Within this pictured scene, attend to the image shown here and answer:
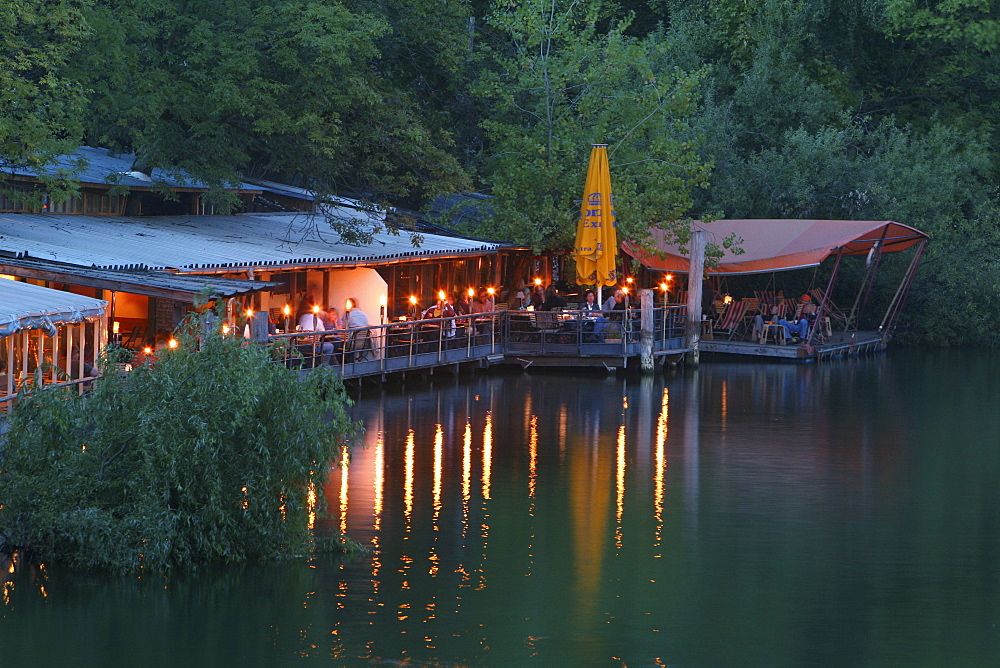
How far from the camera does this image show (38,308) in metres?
18.2

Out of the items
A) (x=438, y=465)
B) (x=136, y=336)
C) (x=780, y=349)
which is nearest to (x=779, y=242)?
(x=780, y=349)

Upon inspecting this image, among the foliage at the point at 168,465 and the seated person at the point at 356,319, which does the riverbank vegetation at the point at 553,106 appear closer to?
→ the seated person at the point at 356,319

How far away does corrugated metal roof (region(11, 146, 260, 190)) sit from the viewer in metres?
28.2

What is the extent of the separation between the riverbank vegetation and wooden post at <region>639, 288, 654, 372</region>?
2273mm

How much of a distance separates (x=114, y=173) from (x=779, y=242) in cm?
1735

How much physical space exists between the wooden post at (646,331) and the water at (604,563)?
6677 millimetres

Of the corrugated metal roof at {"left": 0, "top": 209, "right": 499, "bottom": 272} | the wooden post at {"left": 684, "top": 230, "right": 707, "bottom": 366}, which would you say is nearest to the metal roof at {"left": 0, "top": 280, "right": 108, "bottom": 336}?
the corrugated metal roof at {"left": 0, "top": 209, "right": 499, "bottom": 272}

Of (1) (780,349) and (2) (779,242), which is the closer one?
(1) (780,349)

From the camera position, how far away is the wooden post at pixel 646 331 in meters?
32.8

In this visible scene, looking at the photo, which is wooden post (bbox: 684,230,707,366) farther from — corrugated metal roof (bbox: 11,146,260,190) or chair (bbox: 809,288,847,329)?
corrugated metal roof (bbox: 11,146,260,190)

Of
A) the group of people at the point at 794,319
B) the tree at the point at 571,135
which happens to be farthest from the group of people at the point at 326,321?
the group of people at the point at 794,319

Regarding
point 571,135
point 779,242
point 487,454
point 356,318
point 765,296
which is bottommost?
point 487,454

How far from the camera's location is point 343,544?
1528 cm

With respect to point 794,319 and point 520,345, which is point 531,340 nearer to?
point 520,345
